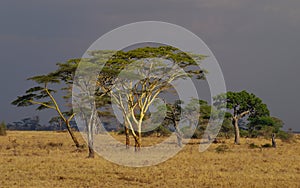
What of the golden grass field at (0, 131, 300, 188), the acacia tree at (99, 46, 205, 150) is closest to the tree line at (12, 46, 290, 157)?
the acacia tree at (99, 46, 205, 150)

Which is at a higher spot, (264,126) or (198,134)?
(264,126)

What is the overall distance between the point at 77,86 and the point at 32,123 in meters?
A: 104

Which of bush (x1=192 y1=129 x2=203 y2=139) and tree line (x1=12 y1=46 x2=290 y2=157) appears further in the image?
bush (x1=192 y1=129 x2=203 y2=139)

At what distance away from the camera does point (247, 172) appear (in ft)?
57.5

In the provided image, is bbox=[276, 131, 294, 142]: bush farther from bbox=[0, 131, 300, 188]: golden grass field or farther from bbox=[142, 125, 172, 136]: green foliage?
bbox=[0, 131, 300, 188]: golden grass field

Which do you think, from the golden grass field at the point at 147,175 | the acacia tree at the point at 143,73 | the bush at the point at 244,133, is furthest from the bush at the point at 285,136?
the golden grass field at the point at 147,175

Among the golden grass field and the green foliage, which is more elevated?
the green foliage

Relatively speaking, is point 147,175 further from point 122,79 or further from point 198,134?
point 198,134

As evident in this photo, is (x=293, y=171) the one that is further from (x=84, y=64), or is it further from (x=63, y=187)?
(x=84, y=64)

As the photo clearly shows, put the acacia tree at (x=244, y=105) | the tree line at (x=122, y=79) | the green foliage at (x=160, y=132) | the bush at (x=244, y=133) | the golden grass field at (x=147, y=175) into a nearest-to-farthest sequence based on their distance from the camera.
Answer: the golden grass field at (x=147, y=175) < the tree line at (x=122, y=79) < the acacia tree at (x=244, y=105) < the bush at (x=244, y=133) < the green foliage at (x=160, y=132)

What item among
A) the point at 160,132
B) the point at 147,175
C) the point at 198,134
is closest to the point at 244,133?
the point at 198,134

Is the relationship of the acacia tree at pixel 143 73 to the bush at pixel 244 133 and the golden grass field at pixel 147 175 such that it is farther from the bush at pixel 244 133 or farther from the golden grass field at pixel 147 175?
the bush at pixel 244 133

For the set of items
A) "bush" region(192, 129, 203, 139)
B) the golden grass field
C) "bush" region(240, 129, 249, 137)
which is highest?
"bush" region(240, 129, 249, 137)

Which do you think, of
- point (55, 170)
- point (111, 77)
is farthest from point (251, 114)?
point (55, 170)
